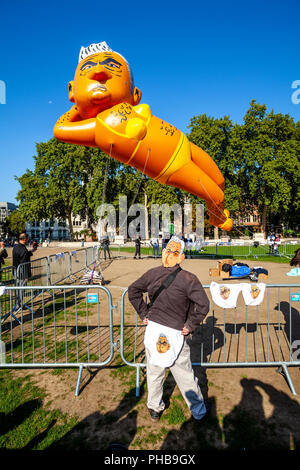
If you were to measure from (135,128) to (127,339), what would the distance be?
17.3 ft

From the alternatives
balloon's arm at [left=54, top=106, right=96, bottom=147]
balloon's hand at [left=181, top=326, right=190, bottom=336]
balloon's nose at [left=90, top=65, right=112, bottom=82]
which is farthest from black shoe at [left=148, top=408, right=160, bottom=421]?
balloon's nose at [left=90, top=65, right=112, bottom=82]

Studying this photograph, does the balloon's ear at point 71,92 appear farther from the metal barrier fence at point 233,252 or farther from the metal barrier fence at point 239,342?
the metal barrier fence at point 233,252

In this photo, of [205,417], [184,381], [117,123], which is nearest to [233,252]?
[117,123]

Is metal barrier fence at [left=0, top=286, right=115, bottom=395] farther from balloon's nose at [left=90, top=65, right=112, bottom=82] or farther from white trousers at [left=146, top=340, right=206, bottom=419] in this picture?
balloon's nose at [left=90, top=65, right=112, bottom=82]

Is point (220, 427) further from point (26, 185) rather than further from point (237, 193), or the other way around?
point (26, 185)

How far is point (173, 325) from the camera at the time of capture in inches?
108

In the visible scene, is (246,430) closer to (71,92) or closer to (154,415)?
(154,415)

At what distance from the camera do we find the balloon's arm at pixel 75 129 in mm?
7219

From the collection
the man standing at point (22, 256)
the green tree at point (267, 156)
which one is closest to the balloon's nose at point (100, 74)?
the man standing at point (22, 256)

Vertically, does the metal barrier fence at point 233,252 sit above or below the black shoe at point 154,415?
above

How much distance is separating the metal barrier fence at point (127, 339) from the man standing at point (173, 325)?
0.82m

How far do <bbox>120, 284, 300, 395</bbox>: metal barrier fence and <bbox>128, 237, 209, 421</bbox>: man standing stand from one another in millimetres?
811
